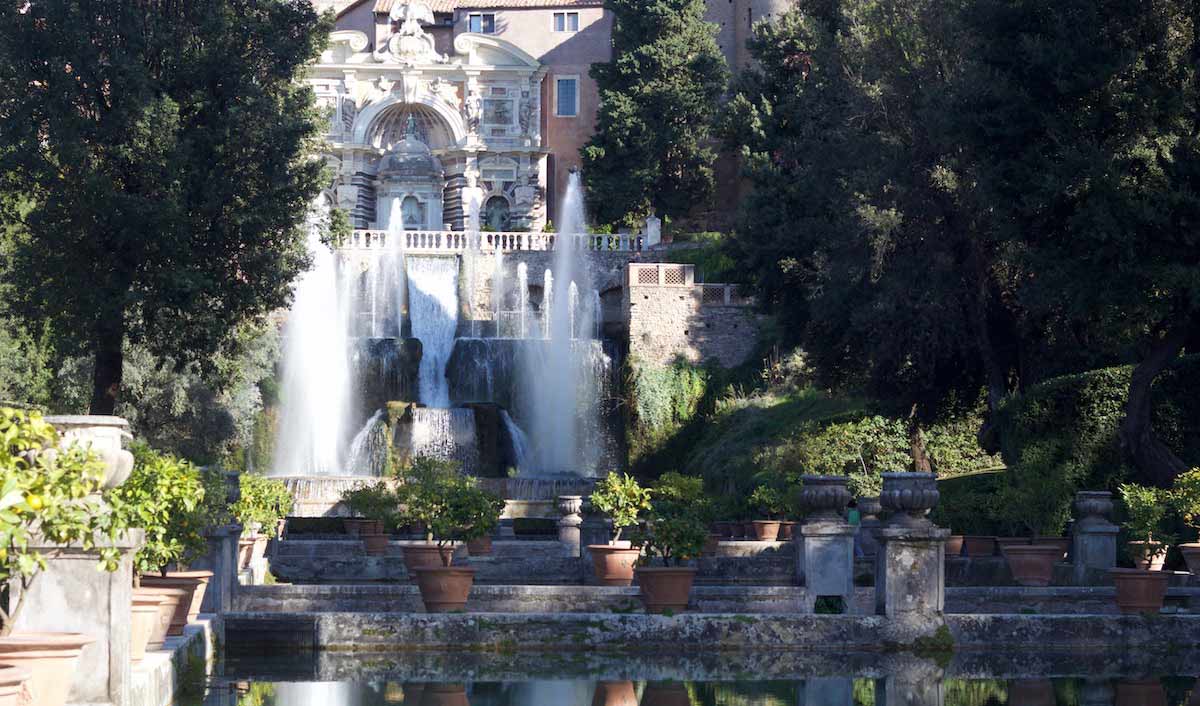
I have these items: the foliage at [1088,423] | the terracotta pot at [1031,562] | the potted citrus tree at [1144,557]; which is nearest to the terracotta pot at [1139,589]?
the potted citrus tree at [1144,557]

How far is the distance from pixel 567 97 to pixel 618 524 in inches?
1625

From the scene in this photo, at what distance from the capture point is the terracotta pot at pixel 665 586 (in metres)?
14.5

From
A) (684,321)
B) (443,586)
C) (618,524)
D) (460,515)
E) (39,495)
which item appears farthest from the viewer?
(684,321)

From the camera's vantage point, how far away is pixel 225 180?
70.7ft

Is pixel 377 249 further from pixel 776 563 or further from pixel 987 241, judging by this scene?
pixel 776 563

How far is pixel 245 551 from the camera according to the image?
18906mm

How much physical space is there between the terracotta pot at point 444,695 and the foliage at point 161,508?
6.39ft

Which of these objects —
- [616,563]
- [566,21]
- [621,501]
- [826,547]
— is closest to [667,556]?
[826,547]

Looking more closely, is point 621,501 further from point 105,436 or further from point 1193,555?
point 105,436

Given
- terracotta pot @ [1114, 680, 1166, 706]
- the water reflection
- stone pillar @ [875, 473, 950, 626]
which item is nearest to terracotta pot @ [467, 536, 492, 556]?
stone pillar @ [875, 473, 950, 626]

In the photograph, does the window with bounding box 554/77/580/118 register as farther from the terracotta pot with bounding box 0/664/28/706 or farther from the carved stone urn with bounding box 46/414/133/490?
the terracotta pot with bounding box 0/664/28/706

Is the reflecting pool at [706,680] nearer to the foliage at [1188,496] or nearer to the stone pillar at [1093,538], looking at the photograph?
the foliage at [1188,496]

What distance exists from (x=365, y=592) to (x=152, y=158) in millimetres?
7915

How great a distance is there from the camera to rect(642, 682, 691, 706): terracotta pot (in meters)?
11.1
